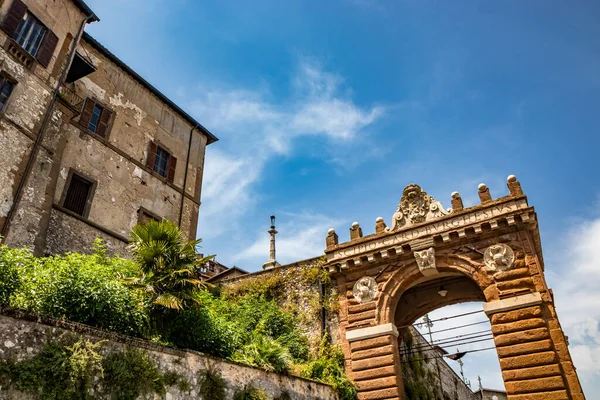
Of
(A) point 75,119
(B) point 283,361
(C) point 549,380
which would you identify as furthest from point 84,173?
(C) point 549,380

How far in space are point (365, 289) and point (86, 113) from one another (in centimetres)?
1240

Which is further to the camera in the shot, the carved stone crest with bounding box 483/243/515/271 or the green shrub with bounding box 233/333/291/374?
the carved stone crest with bounding box 483/243/515/271

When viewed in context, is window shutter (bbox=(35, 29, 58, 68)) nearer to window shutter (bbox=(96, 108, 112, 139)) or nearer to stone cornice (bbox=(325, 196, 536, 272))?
window shutter (bbox=(96, 108, 112, 139))

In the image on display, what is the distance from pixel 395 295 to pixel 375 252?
5.12 feet

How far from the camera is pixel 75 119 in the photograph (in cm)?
1719

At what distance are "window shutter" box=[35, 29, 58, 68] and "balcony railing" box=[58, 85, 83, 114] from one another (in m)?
1.05

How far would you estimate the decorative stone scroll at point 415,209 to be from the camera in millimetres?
15547

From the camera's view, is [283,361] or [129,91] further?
[129,91]

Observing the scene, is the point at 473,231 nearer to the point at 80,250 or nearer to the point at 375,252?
the point at 375,252

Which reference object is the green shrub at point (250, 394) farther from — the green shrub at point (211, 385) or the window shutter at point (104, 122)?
the window shutter at point (104, 122)

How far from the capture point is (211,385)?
9.45 metres

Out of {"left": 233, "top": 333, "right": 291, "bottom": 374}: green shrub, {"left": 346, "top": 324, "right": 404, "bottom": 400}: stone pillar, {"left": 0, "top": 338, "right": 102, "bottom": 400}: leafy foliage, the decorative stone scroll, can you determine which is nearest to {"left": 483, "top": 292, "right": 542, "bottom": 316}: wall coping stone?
{"left": 346, "top": 324, "right": 404, "bottom": 400}: stone pillar

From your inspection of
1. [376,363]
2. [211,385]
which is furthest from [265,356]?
[376,363]

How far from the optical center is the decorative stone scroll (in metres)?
15.5
